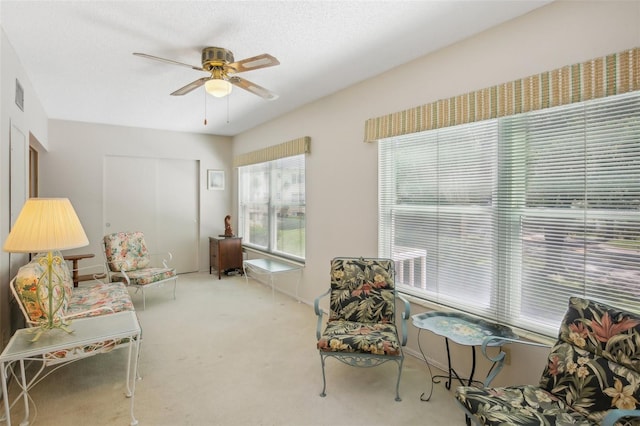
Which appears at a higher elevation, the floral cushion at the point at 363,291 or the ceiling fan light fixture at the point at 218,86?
the ceiling fan light fixture at the point at 218,86

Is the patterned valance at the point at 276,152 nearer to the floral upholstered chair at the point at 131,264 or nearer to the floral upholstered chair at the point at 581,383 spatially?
the floral upholstered chair at the point at 131,264

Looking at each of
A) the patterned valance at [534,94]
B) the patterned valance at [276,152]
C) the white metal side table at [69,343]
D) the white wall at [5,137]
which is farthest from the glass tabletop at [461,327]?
the white wall at [5,137]

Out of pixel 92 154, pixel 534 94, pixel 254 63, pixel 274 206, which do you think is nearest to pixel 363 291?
pixel 534 94

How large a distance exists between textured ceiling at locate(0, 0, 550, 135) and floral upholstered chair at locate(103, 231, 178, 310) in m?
1.94

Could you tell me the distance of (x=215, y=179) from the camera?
20.7 feet

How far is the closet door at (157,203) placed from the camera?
5.46 m

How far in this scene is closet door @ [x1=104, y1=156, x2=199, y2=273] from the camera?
17.9 feet

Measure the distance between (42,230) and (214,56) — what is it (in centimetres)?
167

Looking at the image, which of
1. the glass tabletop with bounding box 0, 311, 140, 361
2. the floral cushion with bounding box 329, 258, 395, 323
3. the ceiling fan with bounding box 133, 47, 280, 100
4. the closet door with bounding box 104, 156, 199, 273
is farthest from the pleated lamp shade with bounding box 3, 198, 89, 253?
the closet door with bounding box 104, 156, 199, 273

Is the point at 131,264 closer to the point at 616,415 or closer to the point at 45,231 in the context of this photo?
the point at 45,231

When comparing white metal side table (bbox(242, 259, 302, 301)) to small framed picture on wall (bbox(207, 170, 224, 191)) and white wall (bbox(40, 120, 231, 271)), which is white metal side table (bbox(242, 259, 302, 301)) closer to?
white wall (bbox(40, 120, 231, 271))

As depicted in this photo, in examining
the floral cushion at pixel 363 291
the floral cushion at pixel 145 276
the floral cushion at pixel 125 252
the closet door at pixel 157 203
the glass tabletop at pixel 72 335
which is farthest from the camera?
the closet door at pixel 157 203

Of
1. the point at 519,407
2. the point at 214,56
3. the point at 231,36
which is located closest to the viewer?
the point at 519,407

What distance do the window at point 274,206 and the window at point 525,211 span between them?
5.97ft
